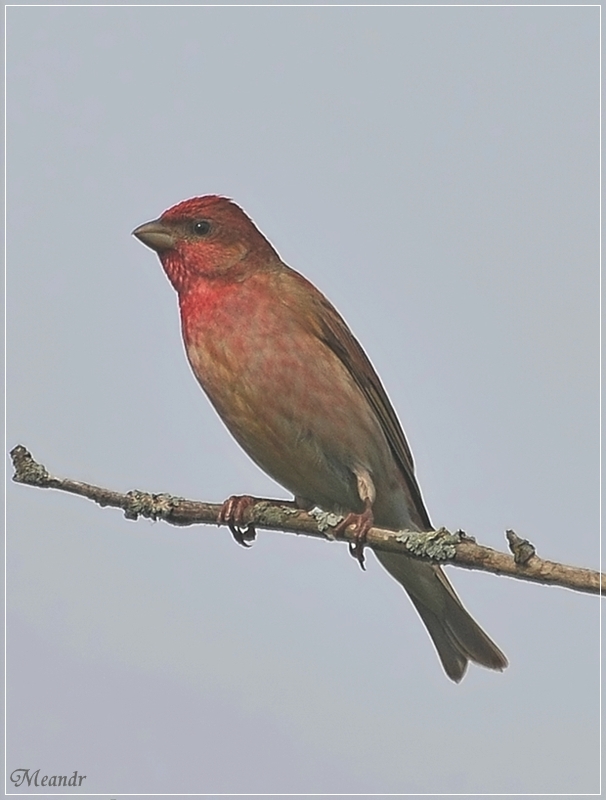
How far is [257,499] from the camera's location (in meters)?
8.12

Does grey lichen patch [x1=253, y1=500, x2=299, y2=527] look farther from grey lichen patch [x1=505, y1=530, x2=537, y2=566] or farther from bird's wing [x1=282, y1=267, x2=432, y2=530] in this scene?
grey lichen patch [x1=505, y1=530, x2=537, y2=566]

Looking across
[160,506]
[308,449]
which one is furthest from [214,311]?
[160,506]

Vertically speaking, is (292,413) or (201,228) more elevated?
(201,228)

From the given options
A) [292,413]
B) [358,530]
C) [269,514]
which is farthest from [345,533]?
[292,413]

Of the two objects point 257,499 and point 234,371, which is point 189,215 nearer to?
point 234,371

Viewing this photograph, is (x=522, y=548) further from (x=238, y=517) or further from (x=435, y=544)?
(x=238, y=517)

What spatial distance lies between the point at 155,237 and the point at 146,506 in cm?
268

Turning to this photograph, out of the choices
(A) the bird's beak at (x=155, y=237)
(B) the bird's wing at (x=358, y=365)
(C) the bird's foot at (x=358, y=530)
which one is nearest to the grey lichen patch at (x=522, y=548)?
(C) the bird's foot at (x=358, y=530)

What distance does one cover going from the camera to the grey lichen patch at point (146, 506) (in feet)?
22.4

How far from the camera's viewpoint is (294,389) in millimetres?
8227

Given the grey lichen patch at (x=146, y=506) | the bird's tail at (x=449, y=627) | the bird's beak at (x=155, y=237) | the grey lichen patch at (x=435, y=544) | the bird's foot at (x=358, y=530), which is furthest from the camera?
the bird's tail at (x=449, y=627)

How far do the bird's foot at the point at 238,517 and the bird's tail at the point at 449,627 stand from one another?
1.54m

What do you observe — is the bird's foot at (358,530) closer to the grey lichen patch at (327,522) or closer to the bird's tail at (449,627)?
the grey lichen patch at (327,522)

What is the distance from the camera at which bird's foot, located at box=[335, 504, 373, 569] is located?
742 centimetres
